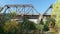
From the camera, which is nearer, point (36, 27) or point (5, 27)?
point (5, 27)

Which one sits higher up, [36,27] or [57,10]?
[57,10]

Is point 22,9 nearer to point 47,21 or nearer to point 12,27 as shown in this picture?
point 47,21

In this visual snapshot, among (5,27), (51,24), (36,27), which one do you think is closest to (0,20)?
(5,27)

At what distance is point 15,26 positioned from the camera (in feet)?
78.8

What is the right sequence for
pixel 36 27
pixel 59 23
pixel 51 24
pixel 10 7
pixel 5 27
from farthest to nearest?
1. pixel 10 7
2. pixel 51 24
3. pixel 36 27
4. pixel 59 23
5. pixel 5 27

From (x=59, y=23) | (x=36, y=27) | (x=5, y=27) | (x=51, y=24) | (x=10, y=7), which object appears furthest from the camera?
(x=10, y=7)

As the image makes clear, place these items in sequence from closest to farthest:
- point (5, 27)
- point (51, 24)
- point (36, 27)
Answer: point (5, 27)
point (36, 27)
point (51, 24)

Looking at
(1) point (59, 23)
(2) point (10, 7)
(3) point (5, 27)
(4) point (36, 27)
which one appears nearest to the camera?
(3) point (5, 27)

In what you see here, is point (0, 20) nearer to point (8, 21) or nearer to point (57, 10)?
point (8, 21)

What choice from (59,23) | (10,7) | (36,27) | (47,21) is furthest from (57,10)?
(10,7)

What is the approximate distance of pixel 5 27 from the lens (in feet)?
76.1

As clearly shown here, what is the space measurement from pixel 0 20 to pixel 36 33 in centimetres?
539

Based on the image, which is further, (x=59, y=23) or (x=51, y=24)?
(x=51, y=24)

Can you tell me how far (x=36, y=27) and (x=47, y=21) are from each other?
5.15 m
